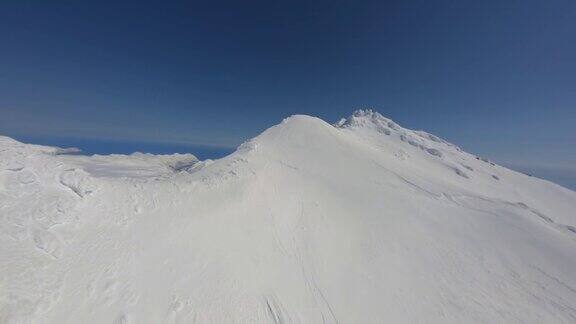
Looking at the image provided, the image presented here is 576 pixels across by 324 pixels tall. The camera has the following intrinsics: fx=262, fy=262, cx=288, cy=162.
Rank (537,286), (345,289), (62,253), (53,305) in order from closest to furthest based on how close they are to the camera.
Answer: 1. (53,305)
2. (62,253)
3. (345,289)
4. (537,286)

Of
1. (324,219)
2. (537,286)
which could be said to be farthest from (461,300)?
(324,219)

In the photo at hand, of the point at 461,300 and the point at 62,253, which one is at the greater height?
the point at 62,253

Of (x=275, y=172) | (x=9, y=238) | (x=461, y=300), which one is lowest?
(x=461, y=300)

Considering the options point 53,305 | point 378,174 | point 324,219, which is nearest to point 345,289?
point 324,219

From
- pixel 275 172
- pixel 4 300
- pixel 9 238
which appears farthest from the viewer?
pixel 275 172

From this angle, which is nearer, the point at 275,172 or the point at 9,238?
the point at 9,238

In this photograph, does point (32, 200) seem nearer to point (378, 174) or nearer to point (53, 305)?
point (53, 305)
